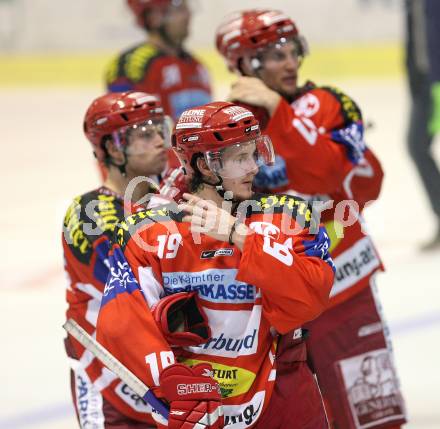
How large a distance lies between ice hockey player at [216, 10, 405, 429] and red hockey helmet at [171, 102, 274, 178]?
65 centimetres

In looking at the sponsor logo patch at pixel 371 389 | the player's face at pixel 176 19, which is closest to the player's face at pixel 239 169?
the sponsor logo patch at pixel 371 389

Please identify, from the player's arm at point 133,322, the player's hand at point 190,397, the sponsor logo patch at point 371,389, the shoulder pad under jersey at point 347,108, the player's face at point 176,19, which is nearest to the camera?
the player's hand at point 190,397

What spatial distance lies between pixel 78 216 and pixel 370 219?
448 cm

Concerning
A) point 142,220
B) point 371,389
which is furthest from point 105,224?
point 371,389

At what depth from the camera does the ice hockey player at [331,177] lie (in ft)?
11.8

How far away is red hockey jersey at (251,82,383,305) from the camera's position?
358 centimetres

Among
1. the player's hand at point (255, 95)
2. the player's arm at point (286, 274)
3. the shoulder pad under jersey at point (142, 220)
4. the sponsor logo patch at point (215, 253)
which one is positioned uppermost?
the player's hand at point (255, 95)

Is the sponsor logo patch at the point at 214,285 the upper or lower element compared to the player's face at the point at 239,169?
lower

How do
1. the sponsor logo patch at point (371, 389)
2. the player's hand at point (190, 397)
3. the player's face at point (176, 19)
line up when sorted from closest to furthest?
the player's hand at point (190, 397)
the sponsor logo patch at point (371, 389)
the player's face at point (176, 19)

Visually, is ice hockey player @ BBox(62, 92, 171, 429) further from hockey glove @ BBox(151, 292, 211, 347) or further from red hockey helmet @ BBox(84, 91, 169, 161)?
hockey glove @ BBox(151, 292, 211, 347)

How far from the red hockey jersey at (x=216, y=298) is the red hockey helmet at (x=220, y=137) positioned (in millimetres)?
106

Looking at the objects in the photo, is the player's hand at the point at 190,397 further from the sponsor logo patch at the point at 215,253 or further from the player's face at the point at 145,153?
the player's face at the point at 145,153

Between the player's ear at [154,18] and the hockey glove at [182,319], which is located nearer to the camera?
the hockey glove at [182,319]

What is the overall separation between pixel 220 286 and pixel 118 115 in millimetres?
897
